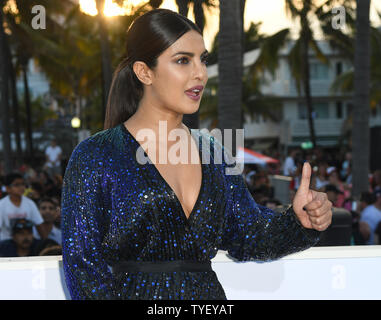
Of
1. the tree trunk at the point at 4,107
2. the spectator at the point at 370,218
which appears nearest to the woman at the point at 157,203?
the spectator at the point at 370,218

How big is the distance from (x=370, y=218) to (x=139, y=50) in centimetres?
686

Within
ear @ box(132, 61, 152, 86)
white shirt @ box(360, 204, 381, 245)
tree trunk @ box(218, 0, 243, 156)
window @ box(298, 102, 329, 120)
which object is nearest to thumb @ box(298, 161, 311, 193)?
ear @ box(132, 61, 152, 86)

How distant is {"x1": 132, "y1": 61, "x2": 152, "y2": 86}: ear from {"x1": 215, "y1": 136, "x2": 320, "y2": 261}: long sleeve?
1.55 feet

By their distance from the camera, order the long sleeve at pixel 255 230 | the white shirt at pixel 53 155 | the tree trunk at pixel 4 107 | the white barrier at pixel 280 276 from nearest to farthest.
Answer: the long sleeve at pixel 255 230 < the white barrier at pixel 280 276 < the tree trunk at pixel 4 107 < the white shirt at pixel 53 155

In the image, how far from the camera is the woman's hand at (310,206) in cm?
197

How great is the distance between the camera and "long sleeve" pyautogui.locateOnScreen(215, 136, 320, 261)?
212cm

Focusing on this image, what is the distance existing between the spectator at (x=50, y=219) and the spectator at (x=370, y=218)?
4.02 meters

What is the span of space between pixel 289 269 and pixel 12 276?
1.34 m

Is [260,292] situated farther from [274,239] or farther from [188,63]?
[188,63]

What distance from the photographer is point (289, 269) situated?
292cm

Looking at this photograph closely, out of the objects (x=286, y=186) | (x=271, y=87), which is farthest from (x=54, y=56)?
(x=271, y=87)

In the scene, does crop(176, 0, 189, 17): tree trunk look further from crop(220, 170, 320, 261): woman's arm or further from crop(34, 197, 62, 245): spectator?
crop(34, 197, 62, 245): spectator

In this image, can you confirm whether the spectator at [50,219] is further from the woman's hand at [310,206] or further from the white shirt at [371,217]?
the woman's hand at [310,206]
